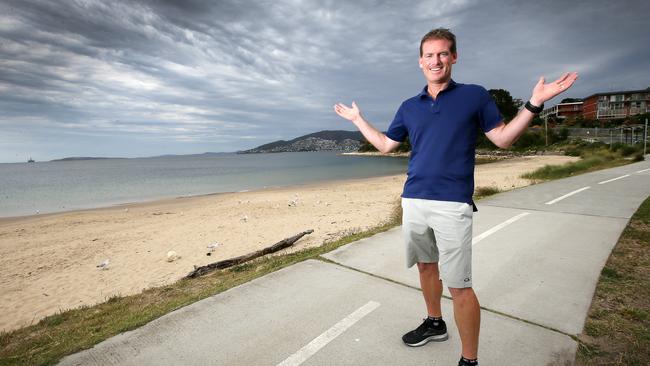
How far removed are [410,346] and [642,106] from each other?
91.4m

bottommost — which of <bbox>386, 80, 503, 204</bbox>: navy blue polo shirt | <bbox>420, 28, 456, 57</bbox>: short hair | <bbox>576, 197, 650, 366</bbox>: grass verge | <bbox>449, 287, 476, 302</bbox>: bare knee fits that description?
<bbox>576, 197, 650, 366</bbox>: grass verge

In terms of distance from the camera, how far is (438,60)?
6.95 ft

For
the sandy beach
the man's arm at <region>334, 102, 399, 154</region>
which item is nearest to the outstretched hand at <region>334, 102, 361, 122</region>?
the man's arm at <region>334, 102, 399, 154</region>

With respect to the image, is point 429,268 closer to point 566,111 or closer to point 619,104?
point 619,104

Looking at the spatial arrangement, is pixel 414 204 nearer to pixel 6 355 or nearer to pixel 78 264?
pixel 6 355

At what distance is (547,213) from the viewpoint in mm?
6738

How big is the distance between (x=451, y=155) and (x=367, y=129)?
83 cm

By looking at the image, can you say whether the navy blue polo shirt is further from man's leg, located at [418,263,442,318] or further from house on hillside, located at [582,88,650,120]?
house on hillside, located at [582,88,650,120]

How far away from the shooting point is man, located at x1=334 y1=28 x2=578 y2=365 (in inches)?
79.1

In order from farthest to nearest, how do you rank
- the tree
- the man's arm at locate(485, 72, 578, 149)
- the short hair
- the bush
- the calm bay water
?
1. the tree
2. the bush
3. the calm bay water
4. the short hair
5. the man's arm at locate(485, 72, 578, 149)

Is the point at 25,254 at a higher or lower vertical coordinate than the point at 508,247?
lower

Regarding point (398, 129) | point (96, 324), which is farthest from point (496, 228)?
point (96, 324)

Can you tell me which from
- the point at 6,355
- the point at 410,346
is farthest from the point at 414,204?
the point at 6,355

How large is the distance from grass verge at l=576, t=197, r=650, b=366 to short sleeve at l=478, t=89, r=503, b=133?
1787 millimetres
